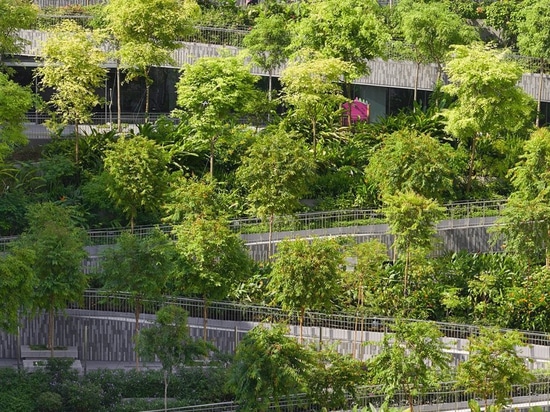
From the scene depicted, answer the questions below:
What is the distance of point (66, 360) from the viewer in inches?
1780

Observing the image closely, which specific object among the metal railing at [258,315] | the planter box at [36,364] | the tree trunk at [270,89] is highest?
the tree trunk at [270,89]

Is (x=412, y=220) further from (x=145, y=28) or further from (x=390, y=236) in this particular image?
(x=145, y=28)

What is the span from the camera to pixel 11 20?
2266 inches

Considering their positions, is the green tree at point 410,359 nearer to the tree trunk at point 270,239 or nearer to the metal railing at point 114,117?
the tree trunk at point 270,239

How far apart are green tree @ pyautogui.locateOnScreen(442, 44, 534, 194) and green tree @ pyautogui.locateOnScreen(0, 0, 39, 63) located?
14882 mm

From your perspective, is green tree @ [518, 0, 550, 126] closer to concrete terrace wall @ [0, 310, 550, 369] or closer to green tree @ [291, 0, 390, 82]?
green tree @ [291, 0, 390, 82]

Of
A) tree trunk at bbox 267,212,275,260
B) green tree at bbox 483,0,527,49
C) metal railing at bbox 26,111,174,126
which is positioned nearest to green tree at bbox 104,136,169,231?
tree trunk at bbox 267,212,275,260

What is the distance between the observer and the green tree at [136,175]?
168 ft

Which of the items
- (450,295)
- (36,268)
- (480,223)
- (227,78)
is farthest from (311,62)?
(36,268)

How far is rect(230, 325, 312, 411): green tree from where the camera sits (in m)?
40.8

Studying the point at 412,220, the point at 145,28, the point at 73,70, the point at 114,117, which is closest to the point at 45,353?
the point at 412,220

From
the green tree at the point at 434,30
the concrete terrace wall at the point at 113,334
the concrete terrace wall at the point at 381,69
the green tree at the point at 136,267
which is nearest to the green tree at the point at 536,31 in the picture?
the green tree at the point at 434,30

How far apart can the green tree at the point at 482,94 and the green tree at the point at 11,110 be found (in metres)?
14.7

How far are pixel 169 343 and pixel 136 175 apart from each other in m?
10.4
